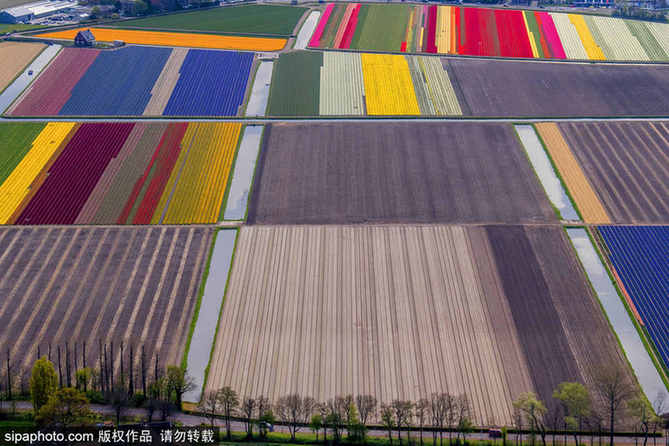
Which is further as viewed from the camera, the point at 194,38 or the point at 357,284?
the point at 194,38

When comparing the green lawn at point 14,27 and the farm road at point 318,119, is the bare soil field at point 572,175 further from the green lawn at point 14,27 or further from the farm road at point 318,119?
the green lawn at point 14,27

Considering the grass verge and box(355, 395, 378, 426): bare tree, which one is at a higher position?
box(355, 395, 378, 426): bare tree

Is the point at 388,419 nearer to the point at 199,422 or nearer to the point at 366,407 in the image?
the point at 366,407

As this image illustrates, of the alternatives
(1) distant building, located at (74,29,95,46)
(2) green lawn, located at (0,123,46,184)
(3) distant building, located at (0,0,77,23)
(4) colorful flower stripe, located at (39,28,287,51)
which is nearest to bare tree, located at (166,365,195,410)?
(2) green lawn, located at (0,123,46,184)

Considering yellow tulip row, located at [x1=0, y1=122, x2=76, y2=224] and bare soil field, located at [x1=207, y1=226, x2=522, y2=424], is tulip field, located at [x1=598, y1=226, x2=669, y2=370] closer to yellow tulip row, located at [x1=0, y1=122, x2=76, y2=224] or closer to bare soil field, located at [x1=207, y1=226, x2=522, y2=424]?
bare soil field, located at [x1=207, y1=226, x2=522, y2=424]

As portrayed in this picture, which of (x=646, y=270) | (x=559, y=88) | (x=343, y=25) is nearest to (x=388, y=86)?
(x=559, y=88)

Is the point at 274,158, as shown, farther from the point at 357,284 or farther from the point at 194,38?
the point at 194,38

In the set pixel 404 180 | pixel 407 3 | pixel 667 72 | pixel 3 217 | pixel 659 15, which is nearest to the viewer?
pixel 3 217

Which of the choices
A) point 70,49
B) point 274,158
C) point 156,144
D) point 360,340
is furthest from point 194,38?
point 360,340
